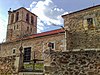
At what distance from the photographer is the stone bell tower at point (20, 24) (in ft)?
91.6

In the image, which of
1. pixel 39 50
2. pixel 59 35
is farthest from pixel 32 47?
pixel 59 35

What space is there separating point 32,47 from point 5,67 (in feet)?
27.9

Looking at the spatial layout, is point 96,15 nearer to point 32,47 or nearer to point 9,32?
point 32,47

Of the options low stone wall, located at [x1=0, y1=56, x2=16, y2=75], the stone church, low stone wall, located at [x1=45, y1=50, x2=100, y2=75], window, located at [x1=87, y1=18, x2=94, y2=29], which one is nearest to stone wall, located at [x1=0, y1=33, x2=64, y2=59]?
the stone church

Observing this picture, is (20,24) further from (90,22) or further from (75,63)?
(75,63)

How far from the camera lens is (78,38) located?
48.7 ft

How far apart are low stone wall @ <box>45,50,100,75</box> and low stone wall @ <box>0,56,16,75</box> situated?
10.3 ft

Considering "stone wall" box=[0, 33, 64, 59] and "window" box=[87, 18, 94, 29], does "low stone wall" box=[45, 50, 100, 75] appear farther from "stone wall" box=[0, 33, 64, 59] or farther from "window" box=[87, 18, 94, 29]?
"window" box=[87, 18, 94, 29]

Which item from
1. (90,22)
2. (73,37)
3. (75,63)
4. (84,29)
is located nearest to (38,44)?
(73,37)

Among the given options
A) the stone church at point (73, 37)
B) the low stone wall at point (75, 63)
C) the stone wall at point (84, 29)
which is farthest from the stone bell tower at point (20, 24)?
the low stone wall at point (75, 63)

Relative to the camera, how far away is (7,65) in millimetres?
9438

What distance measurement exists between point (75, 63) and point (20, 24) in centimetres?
2295

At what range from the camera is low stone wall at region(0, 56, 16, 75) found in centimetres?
913

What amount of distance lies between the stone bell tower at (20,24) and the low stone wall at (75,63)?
69.2ft
